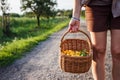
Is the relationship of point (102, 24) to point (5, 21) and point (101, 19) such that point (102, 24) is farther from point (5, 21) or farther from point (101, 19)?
point (5, 21)

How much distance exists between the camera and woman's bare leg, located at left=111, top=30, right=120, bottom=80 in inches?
133

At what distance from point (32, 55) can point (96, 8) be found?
5464 mm

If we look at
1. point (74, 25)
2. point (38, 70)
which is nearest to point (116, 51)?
point (74, 25)

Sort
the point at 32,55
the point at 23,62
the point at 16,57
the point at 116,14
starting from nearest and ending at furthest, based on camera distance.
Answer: the point at 116,14 → the point at 23,62 → the point at 16,57 → the point at 32,55

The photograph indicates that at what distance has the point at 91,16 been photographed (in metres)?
3.53

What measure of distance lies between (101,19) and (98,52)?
349 millimetres

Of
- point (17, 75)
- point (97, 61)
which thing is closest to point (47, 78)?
point (17, 75)

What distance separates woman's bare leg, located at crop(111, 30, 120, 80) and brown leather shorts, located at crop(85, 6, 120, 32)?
0.25ft

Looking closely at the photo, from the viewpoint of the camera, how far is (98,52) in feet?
11.8

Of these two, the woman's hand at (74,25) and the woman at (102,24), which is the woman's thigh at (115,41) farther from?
the woman's hand at (74,25)

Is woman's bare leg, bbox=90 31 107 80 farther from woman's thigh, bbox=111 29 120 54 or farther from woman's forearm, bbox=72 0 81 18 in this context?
woman's forearm, bbox=72 0 81 18

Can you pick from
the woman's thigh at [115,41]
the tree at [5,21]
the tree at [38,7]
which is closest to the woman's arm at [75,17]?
the woman's thigh at [115,41]

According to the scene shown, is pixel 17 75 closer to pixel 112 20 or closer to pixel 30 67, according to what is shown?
pixel 30 67

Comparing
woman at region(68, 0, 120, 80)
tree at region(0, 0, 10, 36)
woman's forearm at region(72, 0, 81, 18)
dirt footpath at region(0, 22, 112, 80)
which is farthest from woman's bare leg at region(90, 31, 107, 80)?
tree at region(0, 0, 10, 36)
